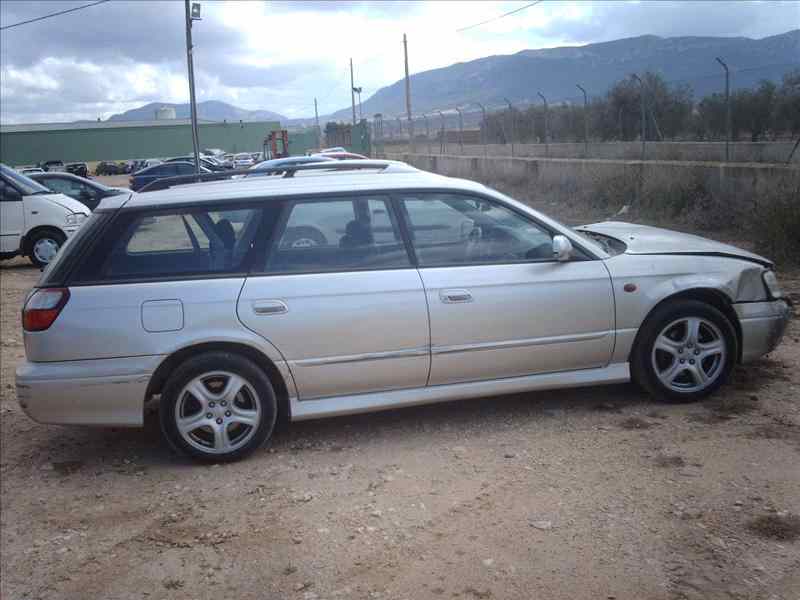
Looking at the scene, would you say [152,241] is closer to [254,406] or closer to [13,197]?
[254,406]

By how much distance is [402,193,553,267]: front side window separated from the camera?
481 cm

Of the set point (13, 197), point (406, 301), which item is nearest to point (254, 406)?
point (406, 301)

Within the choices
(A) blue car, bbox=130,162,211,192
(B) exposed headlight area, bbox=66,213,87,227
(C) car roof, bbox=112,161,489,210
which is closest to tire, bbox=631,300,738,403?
(C) car roof, bbox=112,161,489,210

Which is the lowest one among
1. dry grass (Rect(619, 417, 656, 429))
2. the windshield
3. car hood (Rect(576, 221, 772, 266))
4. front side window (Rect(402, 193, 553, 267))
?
dry grass (Rect(619, 417, 656, 429))

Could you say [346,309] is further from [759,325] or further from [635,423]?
[759,325]

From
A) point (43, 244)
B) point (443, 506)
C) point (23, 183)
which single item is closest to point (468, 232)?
point (443, 506)

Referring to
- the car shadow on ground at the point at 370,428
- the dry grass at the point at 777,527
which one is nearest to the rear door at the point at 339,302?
the car shadow on ground at the point at 370,428

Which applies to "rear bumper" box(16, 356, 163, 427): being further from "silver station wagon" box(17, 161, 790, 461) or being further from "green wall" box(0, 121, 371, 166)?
"green wall" box(0, 121, 371, 166)

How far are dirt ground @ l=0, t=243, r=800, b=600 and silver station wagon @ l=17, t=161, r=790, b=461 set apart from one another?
287mm

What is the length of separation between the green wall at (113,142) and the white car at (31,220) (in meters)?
54.7

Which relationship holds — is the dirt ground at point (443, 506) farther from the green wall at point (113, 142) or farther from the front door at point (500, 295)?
the green wall at point (113, 142)

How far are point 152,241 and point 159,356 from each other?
0.74 m

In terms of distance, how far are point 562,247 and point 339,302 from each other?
53.9 inches

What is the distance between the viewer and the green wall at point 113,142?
65.0 m
